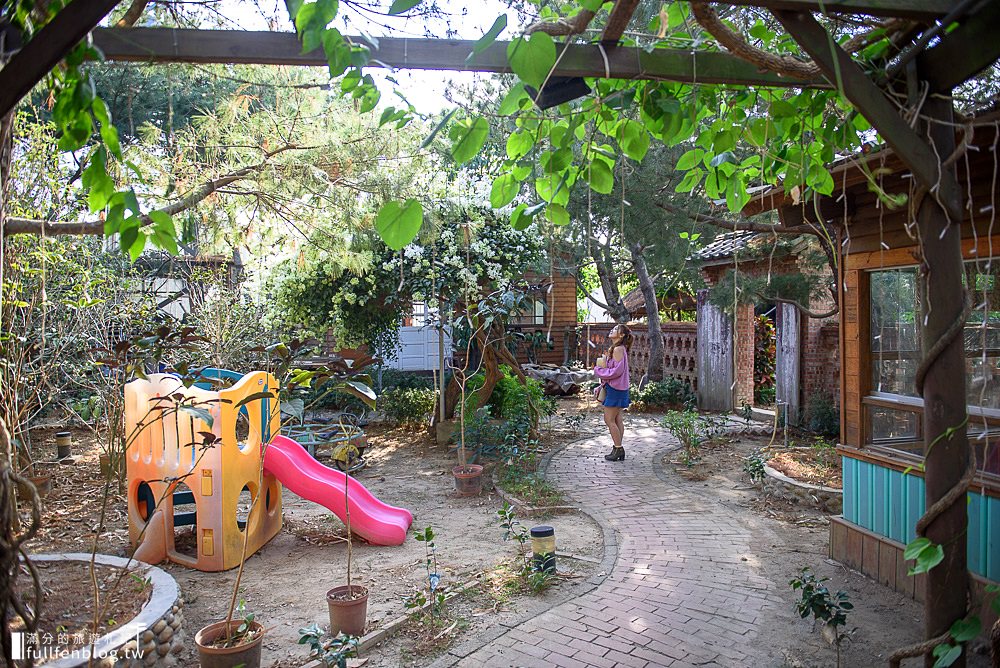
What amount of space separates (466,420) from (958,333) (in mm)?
7141

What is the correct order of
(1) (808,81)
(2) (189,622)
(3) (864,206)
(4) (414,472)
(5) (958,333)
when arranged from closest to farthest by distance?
(5) (958,333), (1) (808,81), (2) (189,622), (3) (864,206), (4) (414,472)

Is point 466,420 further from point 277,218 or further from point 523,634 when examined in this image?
point 523,634

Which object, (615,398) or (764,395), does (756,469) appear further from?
(764,395)

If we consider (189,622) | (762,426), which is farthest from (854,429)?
(762,426)

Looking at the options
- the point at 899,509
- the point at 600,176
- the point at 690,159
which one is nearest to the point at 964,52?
the point at 690,159

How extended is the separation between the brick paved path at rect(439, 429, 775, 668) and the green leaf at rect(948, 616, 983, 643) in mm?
1364

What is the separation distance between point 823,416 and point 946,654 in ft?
26.8

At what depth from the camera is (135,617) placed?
362 cm

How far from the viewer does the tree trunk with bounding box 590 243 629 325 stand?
46.7 feet

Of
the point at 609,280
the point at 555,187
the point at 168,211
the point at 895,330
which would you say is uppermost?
the point at 609,280

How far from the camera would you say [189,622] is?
14.2 feet

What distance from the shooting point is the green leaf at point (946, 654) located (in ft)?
7.86

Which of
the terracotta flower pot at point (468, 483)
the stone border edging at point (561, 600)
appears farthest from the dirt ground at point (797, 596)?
the terracotta flower pot at point (468, 483)

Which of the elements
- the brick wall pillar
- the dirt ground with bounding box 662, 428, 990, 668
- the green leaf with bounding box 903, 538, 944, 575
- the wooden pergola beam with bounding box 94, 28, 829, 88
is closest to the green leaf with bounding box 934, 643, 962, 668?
the green leaf with bounding box 903, 538, 944, 575
